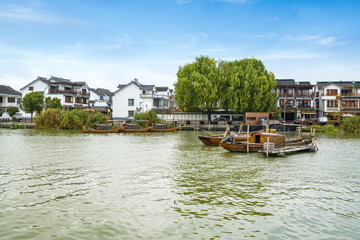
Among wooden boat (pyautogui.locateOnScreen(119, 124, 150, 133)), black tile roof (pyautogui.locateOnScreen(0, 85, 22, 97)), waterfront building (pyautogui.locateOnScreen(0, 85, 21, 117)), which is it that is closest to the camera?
wooden boat (pyautogui.locateOnScreen(119, 124, 150, 133))

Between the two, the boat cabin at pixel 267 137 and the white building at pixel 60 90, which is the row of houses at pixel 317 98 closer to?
the boat cabin at pixel 267 137

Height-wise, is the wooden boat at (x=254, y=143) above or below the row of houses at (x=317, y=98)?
below

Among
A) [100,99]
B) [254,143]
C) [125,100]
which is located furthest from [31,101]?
[254,143]

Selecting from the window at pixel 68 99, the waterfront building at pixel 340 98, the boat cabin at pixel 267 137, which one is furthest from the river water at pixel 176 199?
the window at pixel 68 99

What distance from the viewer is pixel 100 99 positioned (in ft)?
296

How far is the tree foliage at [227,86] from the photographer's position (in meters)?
56.9

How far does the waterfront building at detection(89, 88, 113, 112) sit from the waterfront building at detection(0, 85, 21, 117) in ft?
62.8

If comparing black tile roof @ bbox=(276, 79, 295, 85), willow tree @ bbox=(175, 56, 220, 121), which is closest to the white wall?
willow tree @ bbox=(175, 56, 220, 121)

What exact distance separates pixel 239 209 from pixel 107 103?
257 ft

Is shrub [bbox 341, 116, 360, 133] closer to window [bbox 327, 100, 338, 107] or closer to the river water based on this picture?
window [bbox 327, 100, 338, 107]

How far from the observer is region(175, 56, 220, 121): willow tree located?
5709cm

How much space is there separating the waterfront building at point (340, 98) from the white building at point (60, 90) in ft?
202

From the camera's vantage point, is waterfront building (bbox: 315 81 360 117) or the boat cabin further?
waterfront building (bbox: 315 81 360 117)

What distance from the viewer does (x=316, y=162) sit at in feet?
74.0
